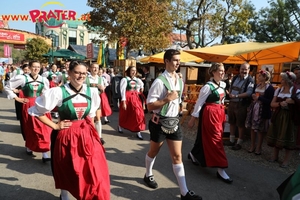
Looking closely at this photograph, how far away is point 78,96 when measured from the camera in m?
2.71

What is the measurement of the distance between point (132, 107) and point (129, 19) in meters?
9.12

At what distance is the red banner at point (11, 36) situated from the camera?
31812mm

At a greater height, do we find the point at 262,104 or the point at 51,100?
the point at 51,100

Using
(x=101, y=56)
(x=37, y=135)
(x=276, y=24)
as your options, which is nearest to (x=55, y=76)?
(x=37, y=135)

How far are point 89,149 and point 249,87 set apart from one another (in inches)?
145

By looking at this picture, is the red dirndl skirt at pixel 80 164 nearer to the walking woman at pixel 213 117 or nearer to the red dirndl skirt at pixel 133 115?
the walking woman at pixel 213 117

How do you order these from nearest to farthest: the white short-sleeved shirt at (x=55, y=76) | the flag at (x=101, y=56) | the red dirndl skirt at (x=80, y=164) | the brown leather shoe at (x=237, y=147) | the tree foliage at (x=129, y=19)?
the red dirndl skirt at (x=80, y=164), the brown leather shoe at (x=237, y=147), the white short-sleeved shirt at (x=55, y=76), the tree foliage at (x=129, y=19), the flag at (x=101, y=56)

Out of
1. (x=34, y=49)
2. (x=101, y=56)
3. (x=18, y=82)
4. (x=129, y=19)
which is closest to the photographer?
(x=18, y=82)

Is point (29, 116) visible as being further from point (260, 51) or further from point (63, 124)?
point (260, 51)

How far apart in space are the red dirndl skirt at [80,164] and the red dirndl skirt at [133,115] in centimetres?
323

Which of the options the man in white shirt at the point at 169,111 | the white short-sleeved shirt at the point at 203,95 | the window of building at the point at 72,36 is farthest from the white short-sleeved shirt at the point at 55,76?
the window of building at the point at 72,36

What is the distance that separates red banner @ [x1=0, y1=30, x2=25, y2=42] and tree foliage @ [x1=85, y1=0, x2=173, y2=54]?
22602 mm

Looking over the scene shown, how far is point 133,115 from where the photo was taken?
604 centimetres

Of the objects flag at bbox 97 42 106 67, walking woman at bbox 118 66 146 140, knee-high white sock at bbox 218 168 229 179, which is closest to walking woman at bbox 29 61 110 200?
knee-high white sock at bbox 218 168 229 179
